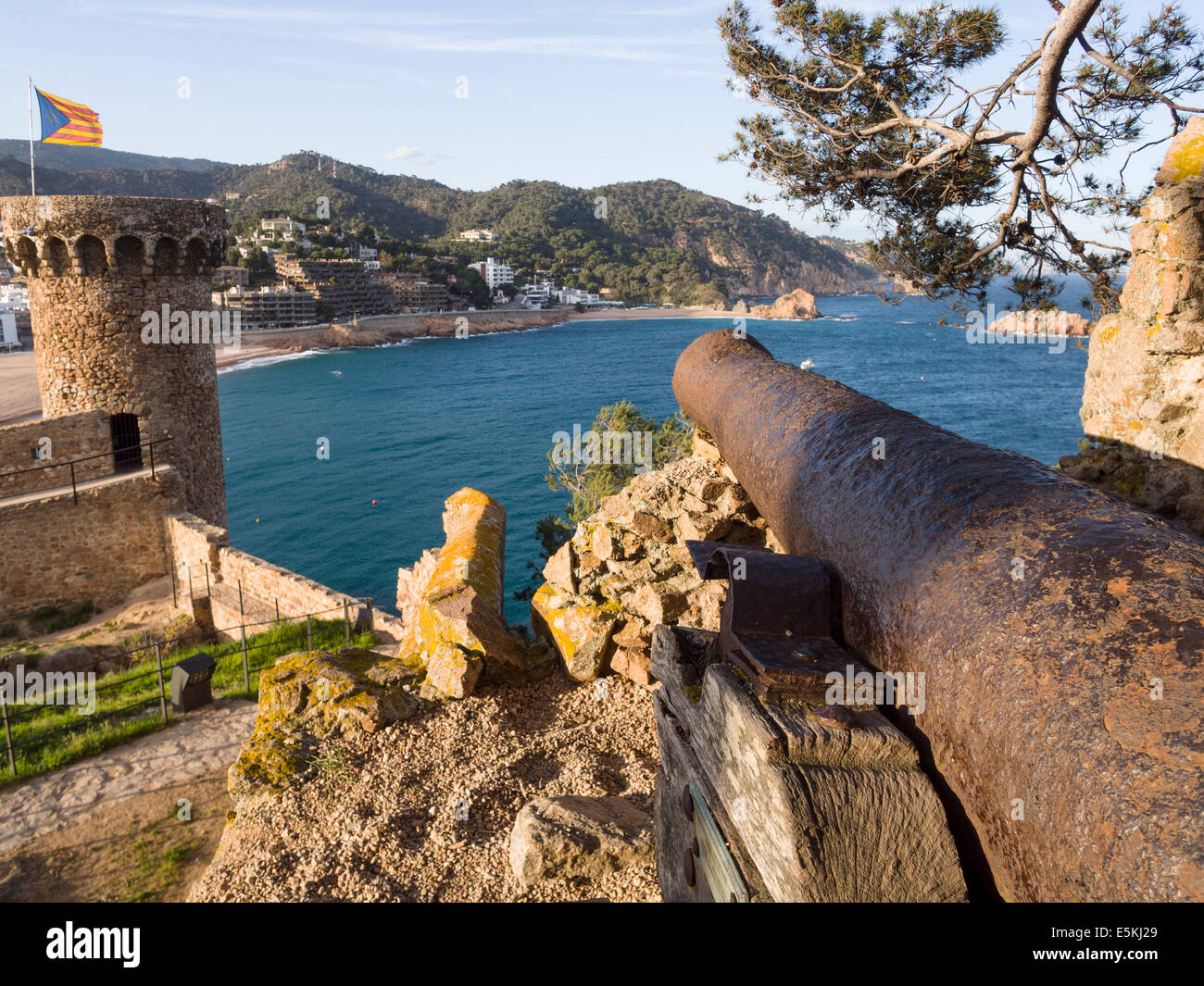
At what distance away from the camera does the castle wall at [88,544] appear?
1348 cm

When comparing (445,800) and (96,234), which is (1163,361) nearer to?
(445,800)

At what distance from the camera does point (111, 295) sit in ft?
46.9

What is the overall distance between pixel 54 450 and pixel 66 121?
8.24 metres

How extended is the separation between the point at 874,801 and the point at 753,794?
31 cm

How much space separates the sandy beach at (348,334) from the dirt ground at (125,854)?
4537 centimetres

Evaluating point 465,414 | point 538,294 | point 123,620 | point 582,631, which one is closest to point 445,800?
point 582,631

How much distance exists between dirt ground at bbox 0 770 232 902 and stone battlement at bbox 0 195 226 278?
11.5 meters

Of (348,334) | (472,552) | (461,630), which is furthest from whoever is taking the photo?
(348,334)

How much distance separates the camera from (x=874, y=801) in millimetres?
1837

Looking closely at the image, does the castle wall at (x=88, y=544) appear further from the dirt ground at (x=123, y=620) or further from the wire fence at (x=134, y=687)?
the wire fence at (x=134, y=687)

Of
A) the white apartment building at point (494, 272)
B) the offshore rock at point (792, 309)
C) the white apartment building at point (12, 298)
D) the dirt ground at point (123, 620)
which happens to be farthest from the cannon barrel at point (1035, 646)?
the offshore rock at point (792, 309)

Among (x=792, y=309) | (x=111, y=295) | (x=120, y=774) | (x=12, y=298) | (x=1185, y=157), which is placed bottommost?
(x=120, y=774)

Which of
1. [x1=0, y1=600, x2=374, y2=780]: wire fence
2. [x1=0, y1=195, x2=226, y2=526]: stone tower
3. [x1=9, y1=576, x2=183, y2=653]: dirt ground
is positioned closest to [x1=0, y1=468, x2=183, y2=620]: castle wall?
[x1=9, y1=576, x2=183, y2=653]: dirt ground

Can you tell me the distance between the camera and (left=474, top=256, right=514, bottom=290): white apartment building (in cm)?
12119
